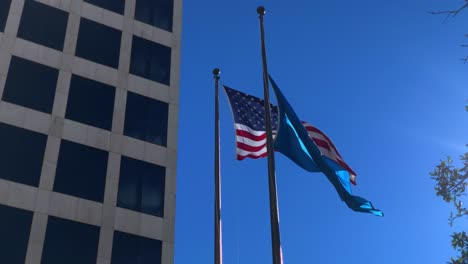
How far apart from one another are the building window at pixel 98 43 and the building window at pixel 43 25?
938 mm

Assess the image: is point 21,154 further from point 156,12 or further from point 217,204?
point 156,12

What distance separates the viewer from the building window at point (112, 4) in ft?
110

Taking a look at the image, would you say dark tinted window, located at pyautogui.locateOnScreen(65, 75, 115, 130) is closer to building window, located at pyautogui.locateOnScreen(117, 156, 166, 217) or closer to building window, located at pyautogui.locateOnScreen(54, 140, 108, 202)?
building window, located at pyautogui.locateOnScreen(54, 140, 108, 202)

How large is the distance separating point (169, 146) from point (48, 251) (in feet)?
27.1

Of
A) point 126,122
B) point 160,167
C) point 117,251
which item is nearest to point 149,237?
point 117,251

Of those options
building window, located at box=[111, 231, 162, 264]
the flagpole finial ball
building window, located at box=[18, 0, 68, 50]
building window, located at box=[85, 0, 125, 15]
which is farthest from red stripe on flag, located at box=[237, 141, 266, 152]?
building window, located at box=[85, 0, 125, 15]

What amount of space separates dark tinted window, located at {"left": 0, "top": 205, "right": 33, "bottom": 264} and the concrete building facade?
0.04m

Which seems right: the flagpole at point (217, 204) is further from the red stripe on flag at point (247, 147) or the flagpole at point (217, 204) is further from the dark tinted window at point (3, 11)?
the dark tinted window at point (3, 11)

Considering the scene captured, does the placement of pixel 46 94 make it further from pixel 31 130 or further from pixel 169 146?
pixel 169 146

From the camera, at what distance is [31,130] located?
27344 mm

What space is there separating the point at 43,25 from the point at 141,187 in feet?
30.4

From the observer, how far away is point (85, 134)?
2873cm

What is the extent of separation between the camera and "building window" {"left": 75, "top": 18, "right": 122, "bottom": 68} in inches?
1243

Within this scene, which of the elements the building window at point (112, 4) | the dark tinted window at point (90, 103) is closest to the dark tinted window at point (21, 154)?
the dark tinted window at point (90, 103)
